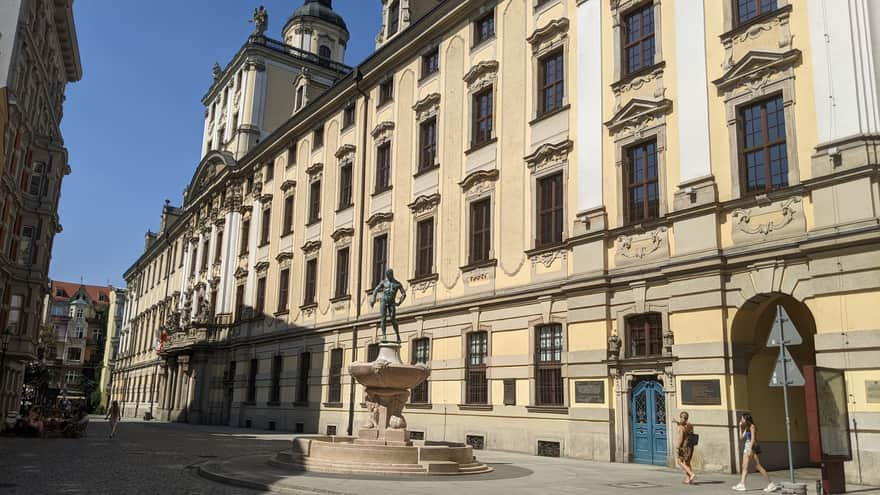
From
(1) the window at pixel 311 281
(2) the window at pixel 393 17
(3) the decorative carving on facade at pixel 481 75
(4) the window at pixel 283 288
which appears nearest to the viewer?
(3) the decorative carving on facade at pixel 481 75

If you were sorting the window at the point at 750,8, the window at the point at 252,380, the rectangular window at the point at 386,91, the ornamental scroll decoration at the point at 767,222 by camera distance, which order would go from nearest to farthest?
the ornamental scroll decoration at the point at 767,222
the window at the point at 750,8
the rectangular window at the point at 386,91
the window at the point at 252,380

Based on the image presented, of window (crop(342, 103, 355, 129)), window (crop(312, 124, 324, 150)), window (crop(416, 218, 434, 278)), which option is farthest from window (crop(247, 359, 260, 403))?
window (crop(416, 218, 434, 278))

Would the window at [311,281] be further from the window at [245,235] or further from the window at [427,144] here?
the window at [427,144]

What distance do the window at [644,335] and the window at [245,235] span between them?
1155 inches

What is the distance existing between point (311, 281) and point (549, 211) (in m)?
16.5

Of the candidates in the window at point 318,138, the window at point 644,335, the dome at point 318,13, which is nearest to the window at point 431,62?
the window at point 318,138

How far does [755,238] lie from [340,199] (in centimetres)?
2101

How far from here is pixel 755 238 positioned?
54.0ft

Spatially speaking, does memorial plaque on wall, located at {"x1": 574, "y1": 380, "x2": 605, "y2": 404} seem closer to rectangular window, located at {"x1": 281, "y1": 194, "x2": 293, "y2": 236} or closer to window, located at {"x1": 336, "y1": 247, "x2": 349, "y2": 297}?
→ window, located at {"x1": 336, "y1": 247, "x2": 349, "y2": 297}

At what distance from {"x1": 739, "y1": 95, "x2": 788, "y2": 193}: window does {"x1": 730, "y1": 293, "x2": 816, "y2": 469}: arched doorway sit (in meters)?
2.62

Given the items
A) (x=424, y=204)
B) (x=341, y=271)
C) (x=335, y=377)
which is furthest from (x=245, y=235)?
(x=424, y=204)

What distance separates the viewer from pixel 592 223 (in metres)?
20.4

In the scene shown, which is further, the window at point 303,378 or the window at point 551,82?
the window at point 303,378

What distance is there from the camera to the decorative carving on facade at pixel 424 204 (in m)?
27.2
